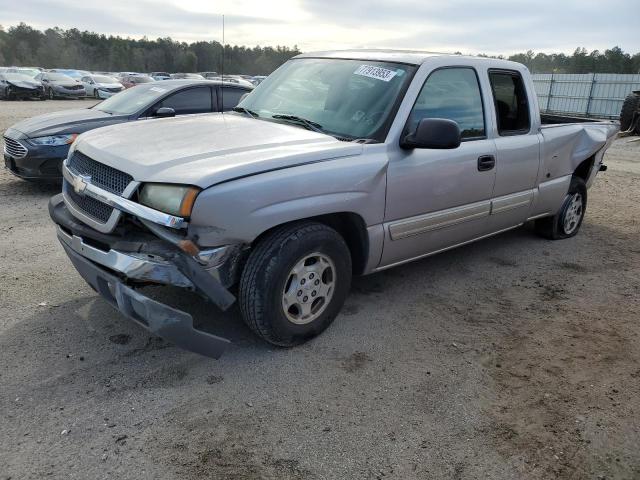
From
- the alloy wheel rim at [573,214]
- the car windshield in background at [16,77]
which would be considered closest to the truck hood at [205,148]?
the alloy wheel rim at [573,214]

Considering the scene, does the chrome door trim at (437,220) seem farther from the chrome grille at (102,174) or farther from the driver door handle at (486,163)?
the chrome grille at (102,174)

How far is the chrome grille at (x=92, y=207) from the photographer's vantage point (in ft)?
10.2

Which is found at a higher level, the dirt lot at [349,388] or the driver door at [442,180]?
the driver door at [442,180]

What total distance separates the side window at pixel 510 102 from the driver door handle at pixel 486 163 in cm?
31

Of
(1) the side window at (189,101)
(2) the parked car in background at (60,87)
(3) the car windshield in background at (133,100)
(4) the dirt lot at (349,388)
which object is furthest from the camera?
(2) the parked car in background at (60,87)

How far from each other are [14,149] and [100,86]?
24412mm

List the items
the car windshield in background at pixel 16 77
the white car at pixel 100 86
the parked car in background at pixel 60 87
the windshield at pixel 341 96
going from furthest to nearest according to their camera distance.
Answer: the white car at pixel 100 86
the parked car in background at pixel 60 87
the car windshield in background at pixel 16 77
the windshield at pixel 341 96

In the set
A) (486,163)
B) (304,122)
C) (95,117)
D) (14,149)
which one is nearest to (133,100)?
(95,117)

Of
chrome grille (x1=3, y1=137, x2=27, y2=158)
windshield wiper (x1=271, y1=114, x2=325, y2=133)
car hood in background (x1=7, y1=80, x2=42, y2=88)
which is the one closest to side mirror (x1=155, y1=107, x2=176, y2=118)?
chrome grille (x1=3, y1=137, x2=27, y2=158)

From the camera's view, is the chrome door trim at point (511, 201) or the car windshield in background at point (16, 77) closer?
the chrome door trim at point (511, 201)

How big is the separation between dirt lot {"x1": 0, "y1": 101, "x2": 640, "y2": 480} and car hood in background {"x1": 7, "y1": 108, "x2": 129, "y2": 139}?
2833mm

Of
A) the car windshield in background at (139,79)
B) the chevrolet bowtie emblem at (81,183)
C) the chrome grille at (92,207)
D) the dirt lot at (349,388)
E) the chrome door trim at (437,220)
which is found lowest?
the dirt lot at (349,388)

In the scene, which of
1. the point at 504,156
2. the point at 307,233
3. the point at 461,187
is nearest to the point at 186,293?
the point at 307,233

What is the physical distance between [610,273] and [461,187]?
206 cm
